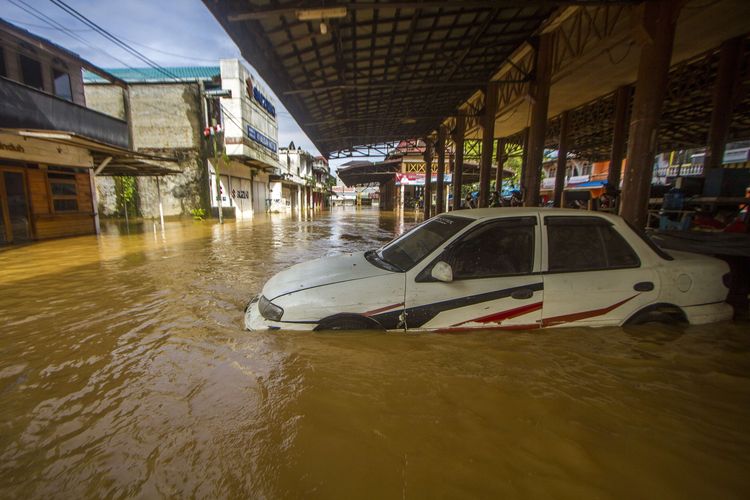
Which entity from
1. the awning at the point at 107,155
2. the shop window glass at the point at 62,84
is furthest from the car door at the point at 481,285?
the shop window glass at the point at 62,84

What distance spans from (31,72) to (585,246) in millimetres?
16813

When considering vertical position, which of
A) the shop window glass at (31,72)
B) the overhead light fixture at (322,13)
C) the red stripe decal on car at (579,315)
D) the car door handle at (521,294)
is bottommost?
the red stripe decal on car at (579,315)

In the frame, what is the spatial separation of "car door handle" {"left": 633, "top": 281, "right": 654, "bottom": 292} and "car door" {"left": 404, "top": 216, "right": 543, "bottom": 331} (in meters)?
0.96

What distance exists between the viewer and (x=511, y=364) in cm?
266

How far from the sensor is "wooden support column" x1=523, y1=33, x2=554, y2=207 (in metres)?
8.85

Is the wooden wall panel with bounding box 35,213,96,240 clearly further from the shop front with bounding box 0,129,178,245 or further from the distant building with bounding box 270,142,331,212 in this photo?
the distant building with bounding box 270,142,331,212

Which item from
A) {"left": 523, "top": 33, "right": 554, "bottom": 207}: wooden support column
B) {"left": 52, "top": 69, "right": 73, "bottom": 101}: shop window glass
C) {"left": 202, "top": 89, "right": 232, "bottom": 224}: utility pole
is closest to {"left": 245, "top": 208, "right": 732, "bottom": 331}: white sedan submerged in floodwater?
{"left": 523, "top": 33, "right": 554, "bottom": 207}: wooden support column

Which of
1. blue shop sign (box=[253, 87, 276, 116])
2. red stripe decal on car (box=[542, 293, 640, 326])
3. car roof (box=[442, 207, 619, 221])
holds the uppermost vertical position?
blue shop sign (box=[253, 87, 276, 116])

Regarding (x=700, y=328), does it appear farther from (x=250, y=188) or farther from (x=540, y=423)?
(x=250, y=188)

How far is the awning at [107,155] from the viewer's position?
28.3 feet

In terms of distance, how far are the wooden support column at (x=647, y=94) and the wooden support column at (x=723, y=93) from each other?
248 inches

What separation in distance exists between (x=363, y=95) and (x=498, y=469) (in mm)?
12757

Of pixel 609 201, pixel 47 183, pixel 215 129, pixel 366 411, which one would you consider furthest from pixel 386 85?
pixel 215 129

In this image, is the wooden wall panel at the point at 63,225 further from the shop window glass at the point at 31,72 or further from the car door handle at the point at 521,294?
the car door handle at the point at 521,294
